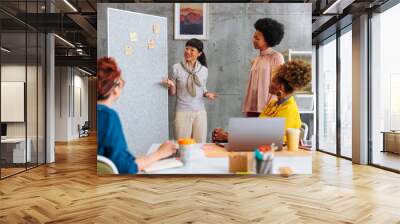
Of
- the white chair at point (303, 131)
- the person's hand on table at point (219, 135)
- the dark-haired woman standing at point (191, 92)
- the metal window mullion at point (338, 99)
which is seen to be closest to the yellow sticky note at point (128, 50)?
the dark-haired woman standing at point (191, 92)

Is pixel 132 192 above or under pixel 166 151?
under

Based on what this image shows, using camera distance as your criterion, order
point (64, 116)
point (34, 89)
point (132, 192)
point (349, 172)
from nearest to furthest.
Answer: point (132, 192)
point (349, 172)
point (34, 89)
point (64, 116)

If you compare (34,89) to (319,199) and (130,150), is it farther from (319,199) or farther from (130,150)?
(319,199)

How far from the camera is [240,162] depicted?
14.5 ft

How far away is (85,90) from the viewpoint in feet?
64.4

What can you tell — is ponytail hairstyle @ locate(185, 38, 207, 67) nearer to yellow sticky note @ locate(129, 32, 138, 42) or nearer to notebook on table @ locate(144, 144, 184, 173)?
yellow sticky note @ locate(129, 32, 138, 42)

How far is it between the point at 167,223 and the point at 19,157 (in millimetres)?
4599

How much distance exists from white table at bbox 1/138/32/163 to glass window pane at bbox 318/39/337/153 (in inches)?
275

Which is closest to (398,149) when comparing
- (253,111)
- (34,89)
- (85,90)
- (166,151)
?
(253,111)

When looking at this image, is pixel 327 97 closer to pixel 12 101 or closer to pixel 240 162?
pixel 240 162

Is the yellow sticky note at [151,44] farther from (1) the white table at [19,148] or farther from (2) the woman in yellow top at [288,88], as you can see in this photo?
(1) the white table at [19,148]

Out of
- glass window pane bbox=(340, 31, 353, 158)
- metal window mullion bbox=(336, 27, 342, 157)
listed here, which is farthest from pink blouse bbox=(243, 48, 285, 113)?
metal window mullion bbox=(336, 27, 342, 157)

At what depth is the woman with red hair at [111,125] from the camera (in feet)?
14.0

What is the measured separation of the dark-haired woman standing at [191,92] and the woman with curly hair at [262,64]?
0.46 meters
